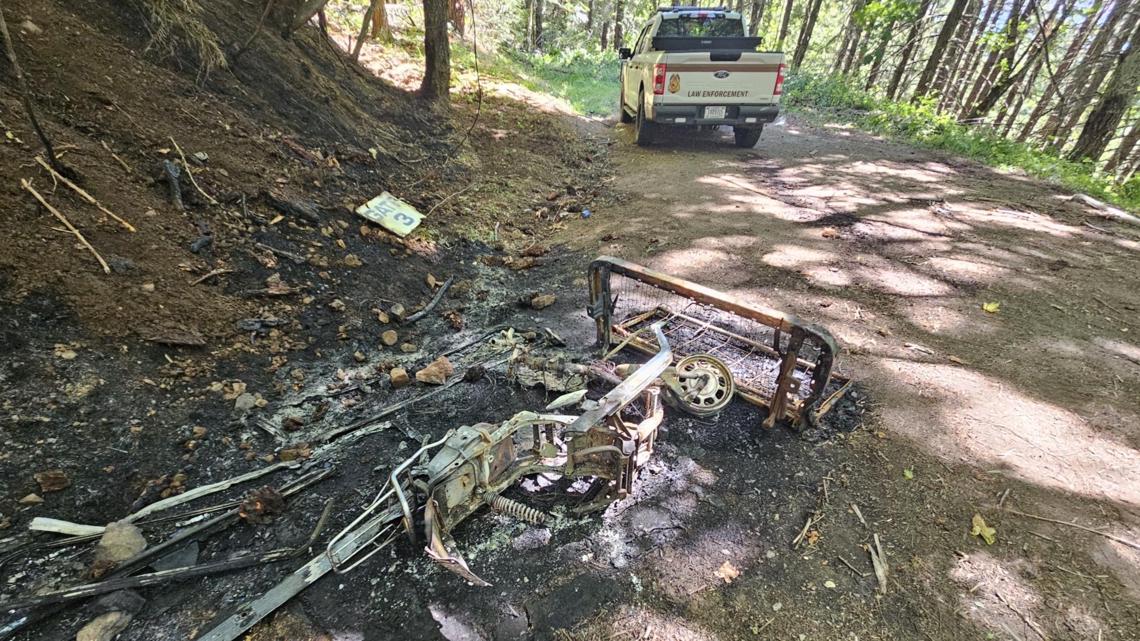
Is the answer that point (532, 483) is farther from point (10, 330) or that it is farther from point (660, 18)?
point (660, 18)

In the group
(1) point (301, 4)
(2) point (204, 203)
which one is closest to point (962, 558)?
(2) point (204, 203)

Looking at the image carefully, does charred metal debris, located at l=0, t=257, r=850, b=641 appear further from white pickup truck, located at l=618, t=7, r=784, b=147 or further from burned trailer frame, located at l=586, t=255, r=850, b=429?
white pickup truck, located at l=618, t=7, r=784, b=147

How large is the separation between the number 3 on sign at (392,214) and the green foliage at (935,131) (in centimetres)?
964

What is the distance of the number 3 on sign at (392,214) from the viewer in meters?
5.35

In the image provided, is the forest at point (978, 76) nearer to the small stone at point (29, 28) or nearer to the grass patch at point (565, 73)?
the grass patch at point (565, 73)

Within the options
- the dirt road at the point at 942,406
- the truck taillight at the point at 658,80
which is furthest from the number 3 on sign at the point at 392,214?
the truck taillight at the point at 658,80

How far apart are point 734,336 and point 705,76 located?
19.8 feet

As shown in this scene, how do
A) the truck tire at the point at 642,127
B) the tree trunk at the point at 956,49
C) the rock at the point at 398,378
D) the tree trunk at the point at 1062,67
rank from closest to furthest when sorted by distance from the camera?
the rock at the point at 398,378
the truck tire at the point at 642,127
the tree trunk at the point at 1062,67
the tree trunk at the point at 956,49

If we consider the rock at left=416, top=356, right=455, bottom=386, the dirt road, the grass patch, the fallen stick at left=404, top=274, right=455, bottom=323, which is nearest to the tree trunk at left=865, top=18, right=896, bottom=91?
the grass patch

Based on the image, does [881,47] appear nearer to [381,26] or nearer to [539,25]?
[381,26]

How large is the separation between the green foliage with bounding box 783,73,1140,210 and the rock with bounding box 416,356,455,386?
31.2 ft

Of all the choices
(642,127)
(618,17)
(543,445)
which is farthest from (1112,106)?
(618,17)

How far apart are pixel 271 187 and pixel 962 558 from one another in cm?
592

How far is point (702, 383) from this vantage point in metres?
3.18
